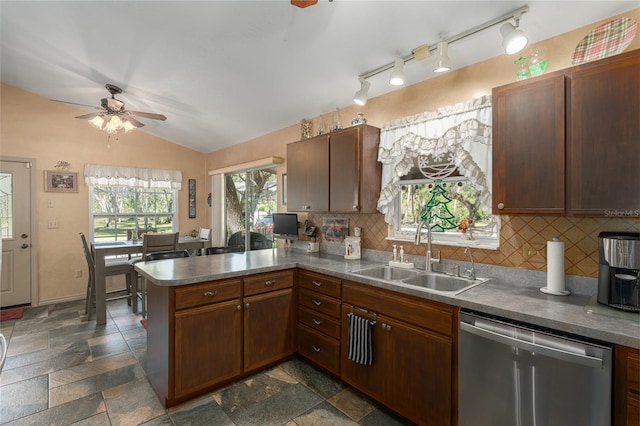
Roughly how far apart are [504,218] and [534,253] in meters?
0.29

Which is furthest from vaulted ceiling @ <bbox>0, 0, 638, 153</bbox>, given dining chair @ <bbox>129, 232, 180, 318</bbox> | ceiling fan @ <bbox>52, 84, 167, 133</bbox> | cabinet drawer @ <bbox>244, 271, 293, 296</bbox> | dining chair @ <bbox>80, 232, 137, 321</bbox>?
dining chair @ <bbox>80, 232, 137, 321</bbox>

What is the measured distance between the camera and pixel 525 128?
1789 mm

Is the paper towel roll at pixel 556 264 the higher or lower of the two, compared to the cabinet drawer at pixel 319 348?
higher

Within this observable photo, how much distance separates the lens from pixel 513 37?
5.66ft

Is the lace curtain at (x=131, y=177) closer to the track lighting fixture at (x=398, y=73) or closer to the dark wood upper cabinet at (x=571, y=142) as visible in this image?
the track lighting fixture at (x=398, y=73)

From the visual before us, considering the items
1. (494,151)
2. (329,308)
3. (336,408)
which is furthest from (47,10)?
(336,408)

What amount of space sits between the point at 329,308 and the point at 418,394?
87 centimetres

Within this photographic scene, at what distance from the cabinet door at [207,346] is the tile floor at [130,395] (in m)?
0.14

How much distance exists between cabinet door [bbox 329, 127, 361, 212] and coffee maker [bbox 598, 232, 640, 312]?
1.66 metres

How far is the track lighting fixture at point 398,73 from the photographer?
2.27 metres

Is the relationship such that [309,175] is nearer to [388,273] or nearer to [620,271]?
[388,273]

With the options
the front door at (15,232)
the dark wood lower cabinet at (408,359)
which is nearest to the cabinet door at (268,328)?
the dark wood lower cabinet at (408,359)

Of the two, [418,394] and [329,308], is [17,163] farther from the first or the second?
[418,394]

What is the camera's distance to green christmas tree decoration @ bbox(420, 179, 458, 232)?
8.34 feet
